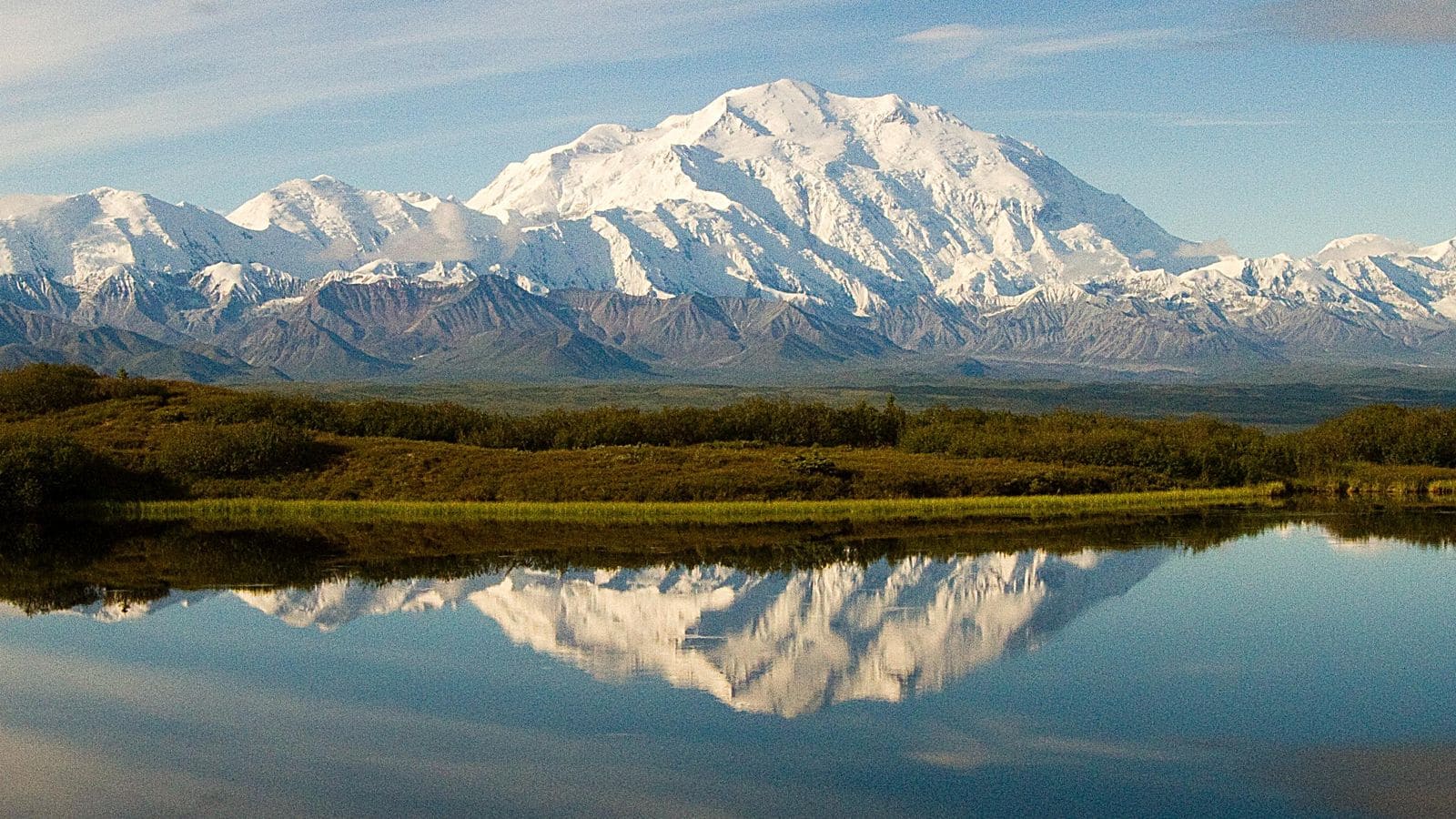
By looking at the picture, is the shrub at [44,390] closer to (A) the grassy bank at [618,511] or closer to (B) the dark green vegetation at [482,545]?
(A) the grassy bank at [618,511]

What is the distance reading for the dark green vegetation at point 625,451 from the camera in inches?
3297

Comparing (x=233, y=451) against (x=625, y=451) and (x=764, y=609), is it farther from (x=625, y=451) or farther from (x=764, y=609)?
(x=764, y=609)

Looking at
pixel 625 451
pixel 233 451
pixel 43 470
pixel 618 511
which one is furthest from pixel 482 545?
pixel 625 451

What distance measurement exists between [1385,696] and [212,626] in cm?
2925

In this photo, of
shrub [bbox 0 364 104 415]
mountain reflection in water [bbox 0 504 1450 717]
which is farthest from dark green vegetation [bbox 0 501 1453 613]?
shrub [bbox 0 364 104 415]

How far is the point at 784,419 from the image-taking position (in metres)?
105

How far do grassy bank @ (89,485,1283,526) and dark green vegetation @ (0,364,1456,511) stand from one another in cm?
234

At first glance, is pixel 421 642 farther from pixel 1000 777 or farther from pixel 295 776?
pixel 1000 777

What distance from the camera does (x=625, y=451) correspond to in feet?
304

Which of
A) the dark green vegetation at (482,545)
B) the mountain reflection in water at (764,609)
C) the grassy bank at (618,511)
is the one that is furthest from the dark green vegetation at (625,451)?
the mountain reflection in water at (764,609)

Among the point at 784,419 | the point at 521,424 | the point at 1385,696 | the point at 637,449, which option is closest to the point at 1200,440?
the point at 784,419

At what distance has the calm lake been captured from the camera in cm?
2912

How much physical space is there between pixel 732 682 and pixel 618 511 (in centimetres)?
4173

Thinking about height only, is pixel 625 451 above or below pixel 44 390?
below
